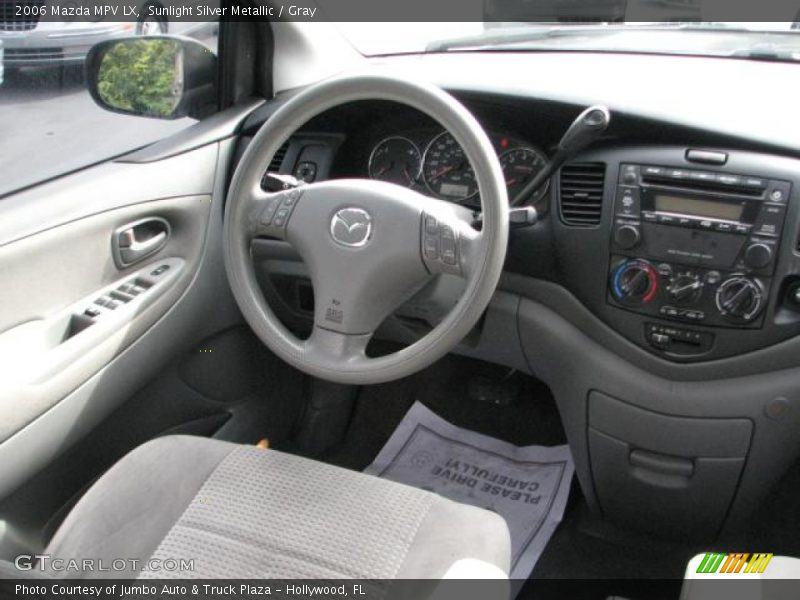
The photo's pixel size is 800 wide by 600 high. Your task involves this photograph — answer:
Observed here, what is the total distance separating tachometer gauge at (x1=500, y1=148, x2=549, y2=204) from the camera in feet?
5.30

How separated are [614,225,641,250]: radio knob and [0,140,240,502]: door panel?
84 centimetres

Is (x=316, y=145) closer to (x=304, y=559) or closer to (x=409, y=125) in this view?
(x=409, y=125)

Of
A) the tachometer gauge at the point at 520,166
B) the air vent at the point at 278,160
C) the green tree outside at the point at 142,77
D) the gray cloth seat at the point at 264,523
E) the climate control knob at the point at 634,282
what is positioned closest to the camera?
the gray cloth seat at the point at 264,523

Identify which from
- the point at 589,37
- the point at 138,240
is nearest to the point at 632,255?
the point at 589,37

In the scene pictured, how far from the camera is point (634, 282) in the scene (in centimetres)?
149

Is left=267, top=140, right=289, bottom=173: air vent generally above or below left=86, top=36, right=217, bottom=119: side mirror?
below

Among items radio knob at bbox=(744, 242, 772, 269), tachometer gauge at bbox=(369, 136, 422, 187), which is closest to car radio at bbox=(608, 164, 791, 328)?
radio knob at bbox=(744, 242, 772, 269)

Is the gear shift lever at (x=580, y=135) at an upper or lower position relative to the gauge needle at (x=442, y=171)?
upper

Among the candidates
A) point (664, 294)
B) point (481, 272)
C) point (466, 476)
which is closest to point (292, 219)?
point (481, 272)

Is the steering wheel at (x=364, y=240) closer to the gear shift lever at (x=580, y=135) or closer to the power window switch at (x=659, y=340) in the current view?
the gear shift lever at (x=580, y=135)

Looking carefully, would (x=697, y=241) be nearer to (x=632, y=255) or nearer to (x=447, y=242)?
(x=632, y=255)

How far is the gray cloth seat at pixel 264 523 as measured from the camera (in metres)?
1.15

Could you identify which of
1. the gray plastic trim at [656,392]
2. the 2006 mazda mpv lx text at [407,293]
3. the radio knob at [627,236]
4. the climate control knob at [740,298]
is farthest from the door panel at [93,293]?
the climate control knob at [740,298]

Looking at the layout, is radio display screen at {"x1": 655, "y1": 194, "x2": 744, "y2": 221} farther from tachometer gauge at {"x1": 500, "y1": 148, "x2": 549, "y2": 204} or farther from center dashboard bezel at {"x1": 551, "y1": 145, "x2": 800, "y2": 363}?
tachometer gauge at {"x1": 500, "y1": 148, "x2": 549, "y2": 204}
